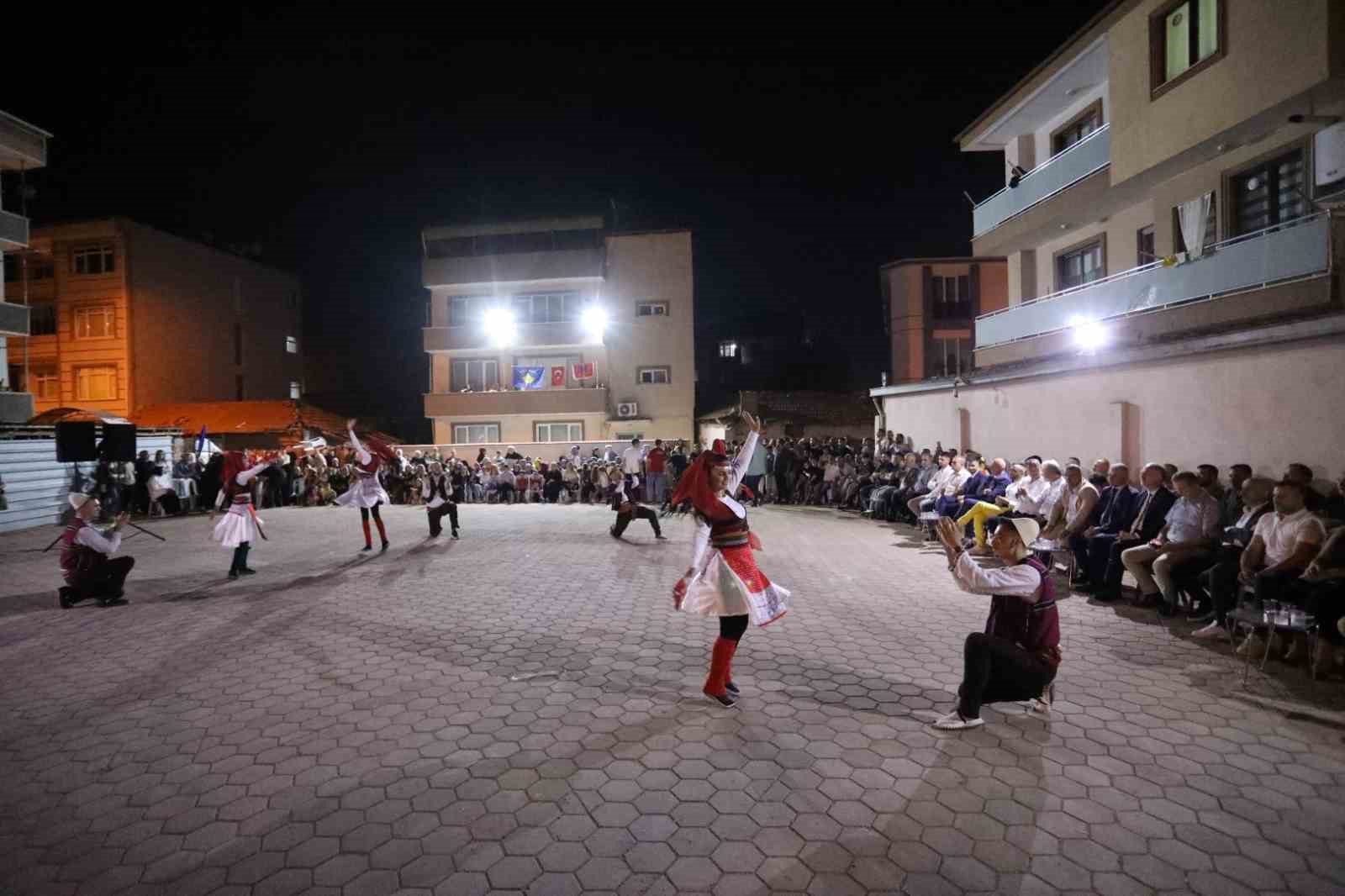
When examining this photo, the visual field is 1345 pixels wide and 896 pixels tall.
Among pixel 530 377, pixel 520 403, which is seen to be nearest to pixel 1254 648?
pixel 520 403

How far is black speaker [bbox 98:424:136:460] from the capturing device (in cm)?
1814

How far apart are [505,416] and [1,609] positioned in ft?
84.0

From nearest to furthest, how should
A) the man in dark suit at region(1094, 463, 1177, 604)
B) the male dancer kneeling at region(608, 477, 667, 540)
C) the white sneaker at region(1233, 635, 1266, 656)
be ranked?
the white sneaker at region(1233, 635, 1266, 656), the man in dark suit at region(1094, 463, 1177, 604), the male dancer kneeling at region(608, 477, 667, 540)

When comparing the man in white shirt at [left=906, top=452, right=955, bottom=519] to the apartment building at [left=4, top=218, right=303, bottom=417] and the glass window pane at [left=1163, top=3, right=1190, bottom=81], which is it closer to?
the glass window pane at [left=1163, top=3, right=1190, bottom=81]

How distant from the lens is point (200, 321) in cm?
3659

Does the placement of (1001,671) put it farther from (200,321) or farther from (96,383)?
(200,321)

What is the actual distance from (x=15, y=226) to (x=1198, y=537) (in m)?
31.5

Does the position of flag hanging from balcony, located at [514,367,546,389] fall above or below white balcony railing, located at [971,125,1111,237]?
below


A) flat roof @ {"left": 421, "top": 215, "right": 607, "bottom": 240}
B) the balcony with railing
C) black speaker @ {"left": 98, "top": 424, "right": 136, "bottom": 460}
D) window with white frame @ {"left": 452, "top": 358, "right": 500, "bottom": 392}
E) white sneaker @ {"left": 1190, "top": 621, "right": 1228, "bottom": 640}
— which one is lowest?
white sneaker @ {"left": 1190, "top": 621, "right": 1228, "bottom": 640}

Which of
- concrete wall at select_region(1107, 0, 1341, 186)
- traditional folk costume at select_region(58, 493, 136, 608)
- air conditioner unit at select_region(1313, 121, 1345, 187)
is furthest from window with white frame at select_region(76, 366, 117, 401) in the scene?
air conditioner unit at select_region(1313, 121, 1345, 187)

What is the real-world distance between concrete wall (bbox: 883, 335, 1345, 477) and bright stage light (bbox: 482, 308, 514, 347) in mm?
24047

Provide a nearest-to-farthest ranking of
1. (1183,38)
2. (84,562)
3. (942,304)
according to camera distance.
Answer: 1. (84,562)
2. (1183,38)
3. (942,304)

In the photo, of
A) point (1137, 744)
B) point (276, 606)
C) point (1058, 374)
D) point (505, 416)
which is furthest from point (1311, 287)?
point (505, 416)

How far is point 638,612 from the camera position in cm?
814
